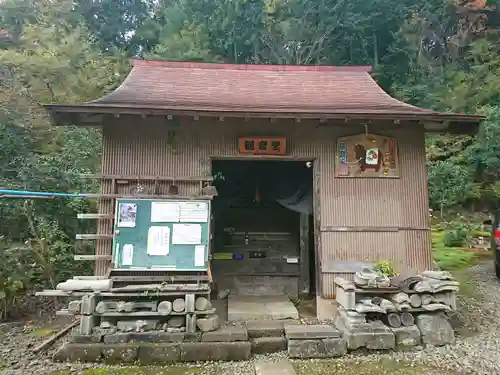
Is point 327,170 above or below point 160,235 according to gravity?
above

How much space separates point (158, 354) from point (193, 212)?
6.73ft

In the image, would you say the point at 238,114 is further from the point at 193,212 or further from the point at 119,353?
the point at 119,353

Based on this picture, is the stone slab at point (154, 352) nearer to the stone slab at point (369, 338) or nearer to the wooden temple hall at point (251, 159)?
the wooden temple hall at point (251, 159)

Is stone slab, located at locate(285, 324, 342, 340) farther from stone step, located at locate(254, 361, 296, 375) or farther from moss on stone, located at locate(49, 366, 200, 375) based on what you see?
moss on stone, located at locate(49, 366, 200, 375)

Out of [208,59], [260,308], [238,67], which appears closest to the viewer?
[260,308]

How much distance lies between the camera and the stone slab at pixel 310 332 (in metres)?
4.79

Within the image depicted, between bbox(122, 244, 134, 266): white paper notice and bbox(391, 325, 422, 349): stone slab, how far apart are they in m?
3.94

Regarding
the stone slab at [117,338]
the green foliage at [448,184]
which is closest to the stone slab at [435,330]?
the stone slab at [117,338]

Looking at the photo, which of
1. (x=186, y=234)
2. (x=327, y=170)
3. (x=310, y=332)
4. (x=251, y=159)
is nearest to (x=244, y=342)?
(x=310, y=332)

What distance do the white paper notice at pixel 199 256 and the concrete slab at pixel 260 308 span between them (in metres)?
1.09

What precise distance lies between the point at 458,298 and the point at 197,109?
5904 millimetres

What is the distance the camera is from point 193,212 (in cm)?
553

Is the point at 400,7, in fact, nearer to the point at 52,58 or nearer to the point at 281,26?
the point at 281,26

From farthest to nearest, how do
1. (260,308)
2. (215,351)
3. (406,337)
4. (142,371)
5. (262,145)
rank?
(260,308) → (262,145) → (406,337) → (215,351) → (142,371)
